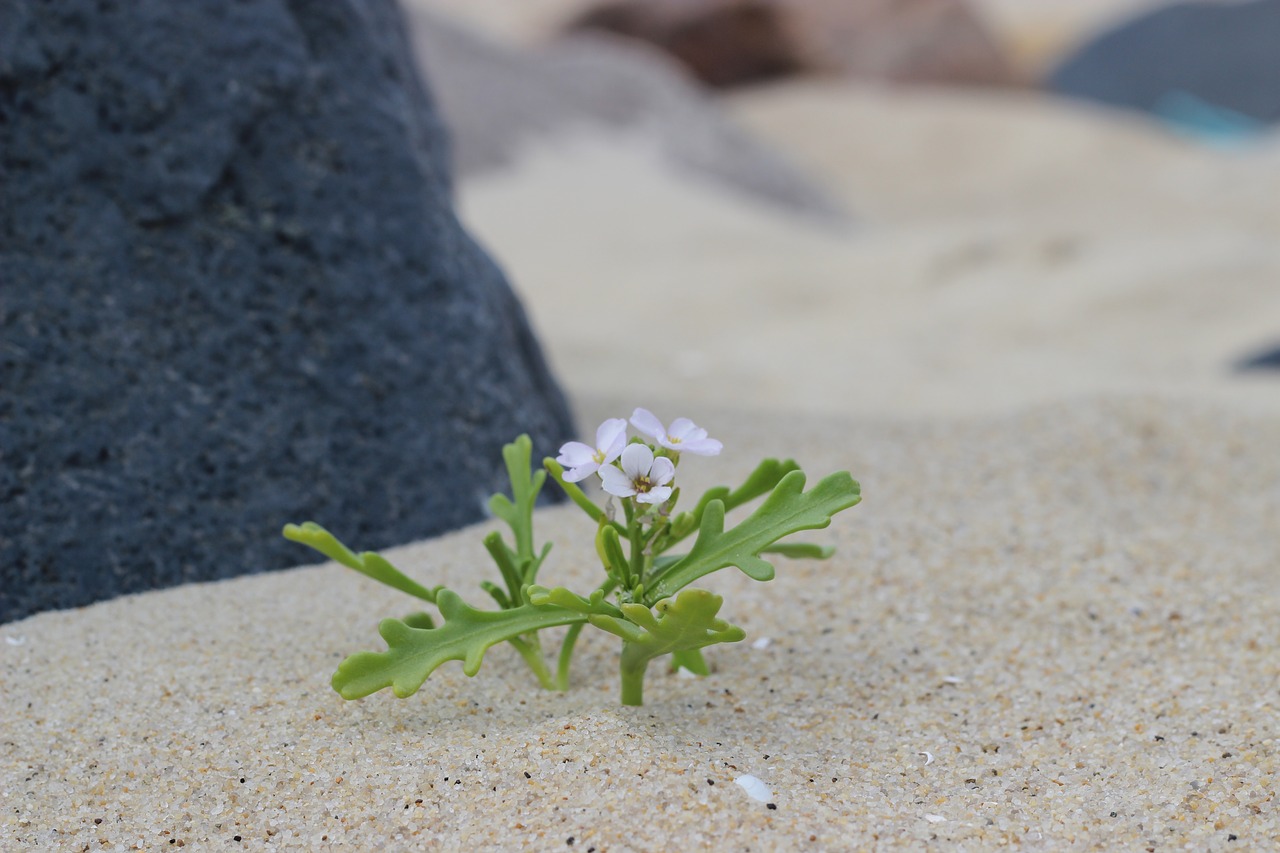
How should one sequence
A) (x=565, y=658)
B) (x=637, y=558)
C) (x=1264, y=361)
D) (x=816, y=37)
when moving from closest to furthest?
(x=637, y=558)
(x=565, y=658)
(x=1264, y=361)
(x=816, y=37)

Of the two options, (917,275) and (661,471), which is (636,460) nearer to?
(661,471)

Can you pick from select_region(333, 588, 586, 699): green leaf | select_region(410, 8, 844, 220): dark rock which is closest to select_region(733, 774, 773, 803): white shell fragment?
select_region(333, 588, 586, 699): green leaf

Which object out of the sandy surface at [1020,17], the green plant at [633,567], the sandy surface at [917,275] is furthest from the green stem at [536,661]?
the sandy surface at [1020,17]

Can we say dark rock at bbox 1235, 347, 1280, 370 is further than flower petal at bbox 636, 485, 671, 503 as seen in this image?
Yes

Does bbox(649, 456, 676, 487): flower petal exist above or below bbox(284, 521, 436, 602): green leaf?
above

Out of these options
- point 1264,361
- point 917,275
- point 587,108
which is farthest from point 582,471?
point 587,108

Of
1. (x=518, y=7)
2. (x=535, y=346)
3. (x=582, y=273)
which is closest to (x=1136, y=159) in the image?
(x=582, y=273)

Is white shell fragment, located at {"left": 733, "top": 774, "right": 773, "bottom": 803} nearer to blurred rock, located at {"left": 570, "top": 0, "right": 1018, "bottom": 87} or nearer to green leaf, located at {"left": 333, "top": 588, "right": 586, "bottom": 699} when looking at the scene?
green leaf, located at {"left": 333, "top": 588, "right": 586, "bottom": 699}
